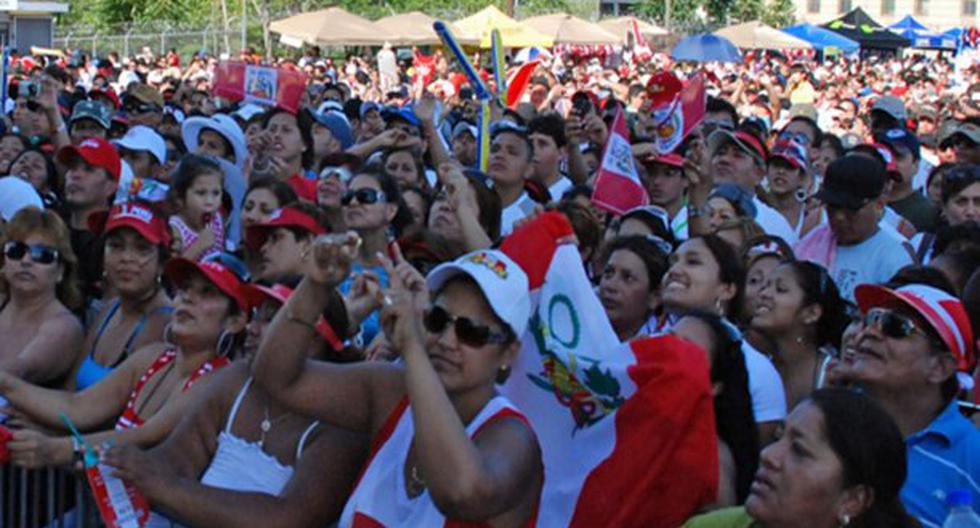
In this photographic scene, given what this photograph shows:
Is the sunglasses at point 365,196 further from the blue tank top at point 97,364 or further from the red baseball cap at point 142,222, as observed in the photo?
the blue tank top at point 97,364

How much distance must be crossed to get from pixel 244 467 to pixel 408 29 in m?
34.8

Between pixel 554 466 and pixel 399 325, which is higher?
pixel 399 325

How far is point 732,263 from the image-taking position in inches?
229

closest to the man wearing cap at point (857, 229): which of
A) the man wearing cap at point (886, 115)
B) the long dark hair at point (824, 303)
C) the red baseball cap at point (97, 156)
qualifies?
the long dark hair at point (824, 303)

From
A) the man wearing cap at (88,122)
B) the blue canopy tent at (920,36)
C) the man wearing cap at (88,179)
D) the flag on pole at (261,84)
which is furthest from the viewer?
the blue canopy tent at (920,36)

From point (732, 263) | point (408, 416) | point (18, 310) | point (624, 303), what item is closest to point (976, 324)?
point (732, 263)

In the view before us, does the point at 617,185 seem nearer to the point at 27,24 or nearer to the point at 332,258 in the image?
the point at 332,258

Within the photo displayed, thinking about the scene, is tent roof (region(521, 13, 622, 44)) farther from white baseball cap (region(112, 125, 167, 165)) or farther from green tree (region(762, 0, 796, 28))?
green tree (region(762, 0, 796, 28))

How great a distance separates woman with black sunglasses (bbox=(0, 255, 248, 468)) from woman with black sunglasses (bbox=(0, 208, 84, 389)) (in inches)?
22.7

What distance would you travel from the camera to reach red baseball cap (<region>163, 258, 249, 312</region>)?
16.3 feet

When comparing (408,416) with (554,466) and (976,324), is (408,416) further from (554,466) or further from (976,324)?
(976,324)

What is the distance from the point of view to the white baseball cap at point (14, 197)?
7.72m

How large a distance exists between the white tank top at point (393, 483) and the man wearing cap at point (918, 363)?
4.55 feet

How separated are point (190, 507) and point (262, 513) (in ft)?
0.65
